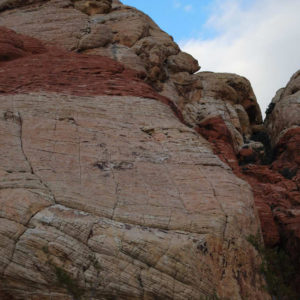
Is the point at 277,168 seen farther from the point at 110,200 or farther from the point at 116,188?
the point at 110,200

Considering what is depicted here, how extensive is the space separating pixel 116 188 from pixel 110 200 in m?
0.61

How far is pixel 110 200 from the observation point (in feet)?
42.8

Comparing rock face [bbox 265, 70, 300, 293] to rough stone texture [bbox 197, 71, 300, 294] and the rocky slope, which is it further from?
the rocky slope

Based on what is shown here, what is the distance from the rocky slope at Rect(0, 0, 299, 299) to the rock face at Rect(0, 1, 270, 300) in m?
0.03

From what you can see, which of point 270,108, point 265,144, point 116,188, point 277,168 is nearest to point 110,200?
point 116,188

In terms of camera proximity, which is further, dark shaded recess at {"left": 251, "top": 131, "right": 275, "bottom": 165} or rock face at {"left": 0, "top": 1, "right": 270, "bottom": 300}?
dark shaded recess at {"left": 251, "top": 131, "right": 275, "bottom": 165}

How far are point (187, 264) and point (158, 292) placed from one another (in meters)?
0.94

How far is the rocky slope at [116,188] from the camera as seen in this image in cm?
1126

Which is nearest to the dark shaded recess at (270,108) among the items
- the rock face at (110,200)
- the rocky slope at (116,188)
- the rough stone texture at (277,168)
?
the rough stone texture at (277,168)

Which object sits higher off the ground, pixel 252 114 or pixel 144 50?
pixel 144 50

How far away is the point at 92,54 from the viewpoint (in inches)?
975

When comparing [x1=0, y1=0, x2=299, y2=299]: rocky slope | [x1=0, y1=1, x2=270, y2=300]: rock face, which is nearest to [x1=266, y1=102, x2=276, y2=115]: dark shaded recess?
[x1=0, y1=0, x2=299, y2=299]: rocky slope

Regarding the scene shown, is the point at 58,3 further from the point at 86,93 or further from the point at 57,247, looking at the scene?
the point at 57,247

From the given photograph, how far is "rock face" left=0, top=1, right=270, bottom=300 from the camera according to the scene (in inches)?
441
